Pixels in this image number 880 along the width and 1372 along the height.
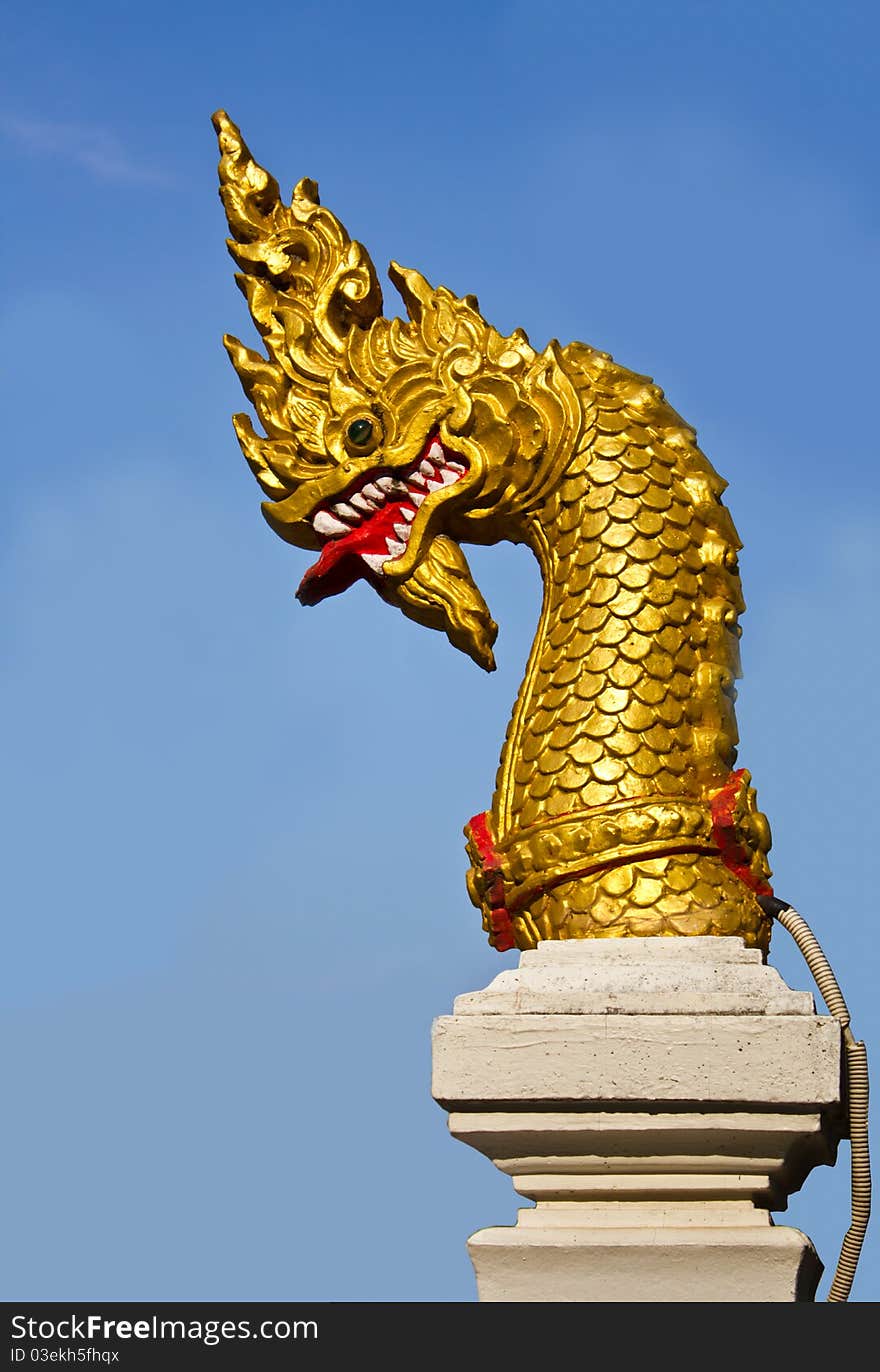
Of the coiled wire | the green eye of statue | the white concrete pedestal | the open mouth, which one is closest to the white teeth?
the open mouth

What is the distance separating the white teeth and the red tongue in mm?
20

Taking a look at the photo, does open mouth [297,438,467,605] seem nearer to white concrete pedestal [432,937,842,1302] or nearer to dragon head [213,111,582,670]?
dragon head [213,111,582,670]

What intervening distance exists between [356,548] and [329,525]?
0.12 m

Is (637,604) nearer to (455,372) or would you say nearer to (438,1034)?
(455,372)

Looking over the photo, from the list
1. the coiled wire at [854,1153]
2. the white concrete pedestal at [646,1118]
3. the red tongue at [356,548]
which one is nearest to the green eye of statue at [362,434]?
the red tongue at [356,548]

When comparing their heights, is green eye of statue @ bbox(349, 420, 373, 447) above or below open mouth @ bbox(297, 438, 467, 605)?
above

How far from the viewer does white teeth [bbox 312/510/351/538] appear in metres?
7.31

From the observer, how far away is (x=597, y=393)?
7.21 meters

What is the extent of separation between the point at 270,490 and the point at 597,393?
1.12m

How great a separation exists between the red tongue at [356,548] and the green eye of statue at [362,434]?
0.22 m

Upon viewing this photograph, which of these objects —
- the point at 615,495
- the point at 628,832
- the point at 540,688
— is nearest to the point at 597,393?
the point at 615,495

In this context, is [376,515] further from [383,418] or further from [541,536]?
[541,536]

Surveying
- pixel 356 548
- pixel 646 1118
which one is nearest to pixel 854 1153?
pixel 646 1118

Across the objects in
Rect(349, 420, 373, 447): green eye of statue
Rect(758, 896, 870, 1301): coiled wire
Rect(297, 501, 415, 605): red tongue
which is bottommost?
Rect(758, 896, 870, 1301): coiled wire
